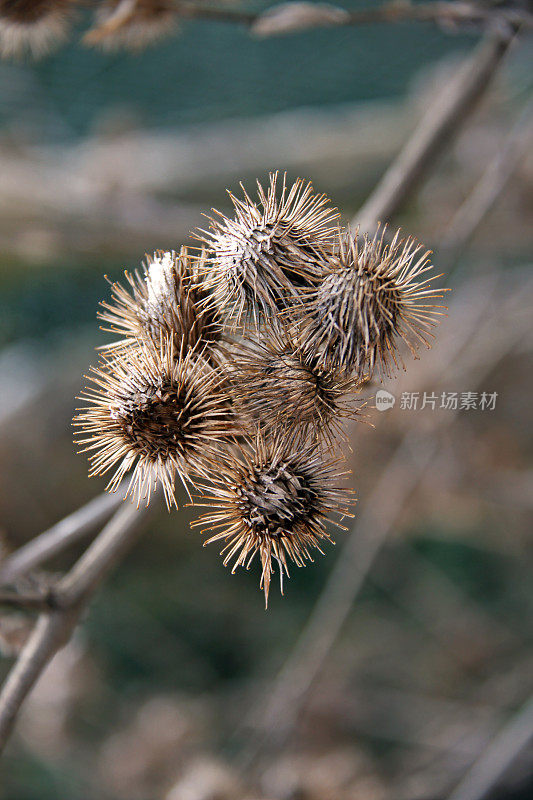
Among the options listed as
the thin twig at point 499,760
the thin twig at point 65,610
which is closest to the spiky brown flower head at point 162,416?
the thin twig at point 65,610

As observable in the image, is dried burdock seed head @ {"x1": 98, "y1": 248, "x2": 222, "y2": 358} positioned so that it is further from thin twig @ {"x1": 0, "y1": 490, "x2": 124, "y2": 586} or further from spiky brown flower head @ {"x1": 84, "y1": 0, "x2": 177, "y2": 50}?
spiky brown flower head @ {"x1": 84, "y1": 0, "x2": 177, "y2": 50}

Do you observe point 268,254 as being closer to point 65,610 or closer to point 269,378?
point 269,378

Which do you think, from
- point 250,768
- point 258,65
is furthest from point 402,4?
point 258,65

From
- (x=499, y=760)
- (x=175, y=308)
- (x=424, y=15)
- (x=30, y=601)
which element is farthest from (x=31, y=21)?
(x=499, y=760)

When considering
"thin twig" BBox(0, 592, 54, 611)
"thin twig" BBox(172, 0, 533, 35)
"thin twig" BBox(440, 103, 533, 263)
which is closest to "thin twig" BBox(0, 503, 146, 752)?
"thin twig" BBox(0, 592, 54, 611)

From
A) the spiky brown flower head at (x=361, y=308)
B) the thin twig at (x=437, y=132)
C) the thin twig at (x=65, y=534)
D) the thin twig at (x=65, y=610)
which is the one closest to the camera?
the spiky brown flower head at (x=361, y=308)

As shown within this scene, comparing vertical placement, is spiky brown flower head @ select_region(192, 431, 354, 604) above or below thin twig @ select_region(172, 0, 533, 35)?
below

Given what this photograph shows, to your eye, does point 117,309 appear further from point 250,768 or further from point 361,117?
point 361,117

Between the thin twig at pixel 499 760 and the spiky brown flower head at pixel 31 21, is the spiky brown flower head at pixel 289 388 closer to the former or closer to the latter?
the spiky brown flower head at pixel 31 21
